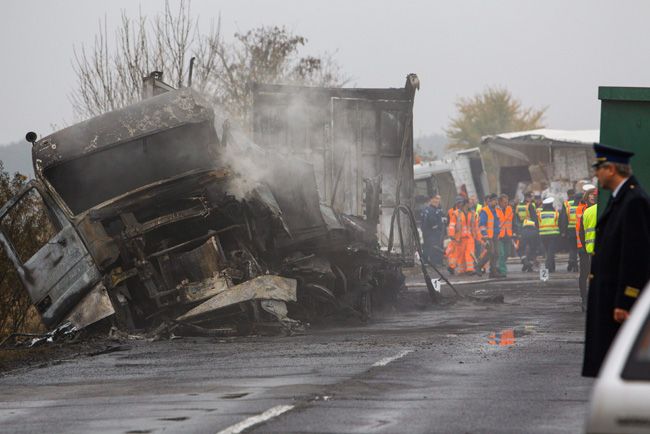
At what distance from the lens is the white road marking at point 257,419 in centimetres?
761

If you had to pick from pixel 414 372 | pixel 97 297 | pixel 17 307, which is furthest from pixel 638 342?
pixel 17 307

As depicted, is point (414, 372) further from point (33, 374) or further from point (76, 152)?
point (76, 152)

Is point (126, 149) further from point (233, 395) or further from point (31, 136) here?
point (233, 395)

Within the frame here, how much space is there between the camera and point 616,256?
7.16 meters

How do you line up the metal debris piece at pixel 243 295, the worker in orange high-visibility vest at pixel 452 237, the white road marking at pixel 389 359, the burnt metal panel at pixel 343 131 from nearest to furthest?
the white road marking at pixel 389 359
the metal debris piece at pixel 243 295
the burnt metal panel at pixel 343 131
the worker in orange high-visibility vest at pixel 452 237

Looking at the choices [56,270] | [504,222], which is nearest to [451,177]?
[504,222]

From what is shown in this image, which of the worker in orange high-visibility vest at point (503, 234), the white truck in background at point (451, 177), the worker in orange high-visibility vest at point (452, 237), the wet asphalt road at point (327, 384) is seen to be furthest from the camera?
the white truck in background at point (451, 177)

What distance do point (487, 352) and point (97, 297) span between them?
175 inches

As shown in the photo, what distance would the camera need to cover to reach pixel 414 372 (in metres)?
10.4

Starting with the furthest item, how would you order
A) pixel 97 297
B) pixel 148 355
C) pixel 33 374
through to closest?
pixel 97 297 → pixel 148 355 → pixel 33 374

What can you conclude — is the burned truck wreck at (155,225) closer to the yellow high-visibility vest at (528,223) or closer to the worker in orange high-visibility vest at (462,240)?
the worker in orange high-visibility vest at (462,240)

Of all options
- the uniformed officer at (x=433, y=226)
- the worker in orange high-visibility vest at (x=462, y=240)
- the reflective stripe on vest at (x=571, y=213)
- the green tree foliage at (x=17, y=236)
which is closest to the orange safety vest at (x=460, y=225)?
the worker in orange high-visibility vest at (x=462, y=240)

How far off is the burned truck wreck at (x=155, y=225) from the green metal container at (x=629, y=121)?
13.2 ft

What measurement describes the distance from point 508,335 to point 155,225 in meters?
3.95
